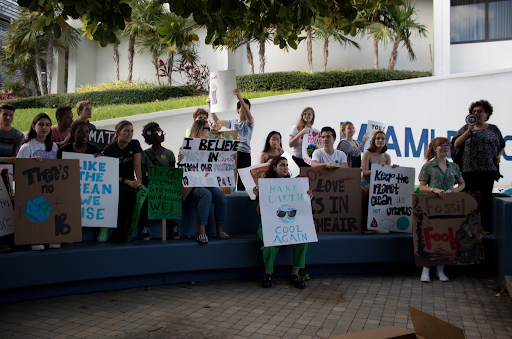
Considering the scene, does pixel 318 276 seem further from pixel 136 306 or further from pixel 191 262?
pixel 136 306

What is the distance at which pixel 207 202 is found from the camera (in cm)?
548

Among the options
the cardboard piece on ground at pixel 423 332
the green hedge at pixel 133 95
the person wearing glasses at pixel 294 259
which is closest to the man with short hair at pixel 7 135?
the person wearing glasses at pixel 294 259

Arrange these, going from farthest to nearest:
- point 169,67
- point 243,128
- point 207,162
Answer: point 169,67, point 243,128, point 207,162

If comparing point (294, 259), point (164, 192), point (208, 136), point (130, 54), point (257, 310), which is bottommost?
point (257, 310)

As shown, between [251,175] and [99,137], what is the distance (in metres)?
2.66

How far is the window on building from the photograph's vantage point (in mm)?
16172

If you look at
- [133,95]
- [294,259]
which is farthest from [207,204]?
[133,95]

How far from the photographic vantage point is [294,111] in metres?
11.9

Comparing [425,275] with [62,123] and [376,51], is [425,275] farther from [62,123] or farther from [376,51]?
[376,51]

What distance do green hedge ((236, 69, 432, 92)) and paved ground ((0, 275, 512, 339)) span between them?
30.8 feet

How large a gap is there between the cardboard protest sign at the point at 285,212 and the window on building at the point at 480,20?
1383 centimetres

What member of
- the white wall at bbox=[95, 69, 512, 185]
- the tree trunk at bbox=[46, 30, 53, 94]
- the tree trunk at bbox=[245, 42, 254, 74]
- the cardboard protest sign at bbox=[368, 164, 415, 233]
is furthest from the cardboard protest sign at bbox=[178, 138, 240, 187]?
the tree trunk at bbox=[46, 30, 53, 94]

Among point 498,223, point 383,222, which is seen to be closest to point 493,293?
point 498,223

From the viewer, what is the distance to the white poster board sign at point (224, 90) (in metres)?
7.18
